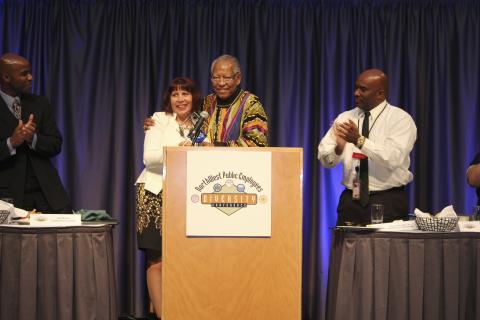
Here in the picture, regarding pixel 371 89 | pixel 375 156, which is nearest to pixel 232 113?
pixel 375 156

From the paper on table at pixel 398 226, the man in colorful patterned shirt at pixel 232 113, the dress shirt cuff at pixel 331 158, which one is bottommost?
the paper on table at pixel 398 226

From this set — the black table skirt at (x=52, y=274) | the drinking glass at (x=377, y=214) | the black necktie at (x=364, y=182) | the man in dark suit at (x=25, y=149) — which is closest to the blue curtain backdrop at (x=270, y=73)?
the man in dark suit at (x=25, y=149)

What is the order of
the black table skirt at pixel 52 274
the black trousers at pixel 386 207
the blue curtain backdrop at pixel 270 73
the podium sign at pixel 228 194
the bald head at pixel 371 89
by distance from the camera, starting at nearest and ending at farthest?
the podium sign at pixel 228 194
the black table skirt at pixel 52 274
the black trousers at pixel 386 207
the bald head at pixel 371 89
the blue curtain backdrop at pixel 270 73

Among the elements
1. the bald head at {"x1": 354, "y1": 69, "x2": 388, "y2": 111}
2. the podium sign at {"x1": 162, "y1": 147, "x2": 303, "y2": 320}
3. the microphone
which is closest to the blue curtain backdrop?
the bald head at {"x1": 354, "y1": 69, "x2": 388, "y2": 111}

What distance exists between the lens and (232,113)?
13.7 ft

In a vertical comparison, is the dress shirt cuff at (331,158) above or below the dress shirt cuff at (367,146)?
below

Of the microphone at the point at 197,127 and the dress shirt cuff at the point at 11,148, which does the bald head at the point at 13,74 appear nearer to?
the dress shirt cuff at the point at 11,148

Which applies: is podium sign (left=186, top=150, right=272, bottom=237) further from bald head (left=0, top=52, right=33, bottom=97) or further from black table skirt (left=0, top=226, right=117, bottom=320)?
bald head (left=0, top=52, right=33, bottom=97)

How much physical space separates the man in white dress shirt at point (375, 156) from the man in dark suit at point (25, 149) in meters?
1.88

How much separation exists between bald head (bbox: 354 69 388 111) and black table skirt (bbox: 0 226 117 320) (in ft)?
6.95

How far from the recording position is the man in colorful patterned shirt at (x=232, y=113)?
408cm

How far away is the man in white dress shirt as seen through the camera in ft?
14.4

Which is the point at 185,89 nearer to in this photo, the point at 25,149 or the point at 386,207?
the point at 25,149

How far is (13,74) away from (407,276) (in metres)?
2.90
